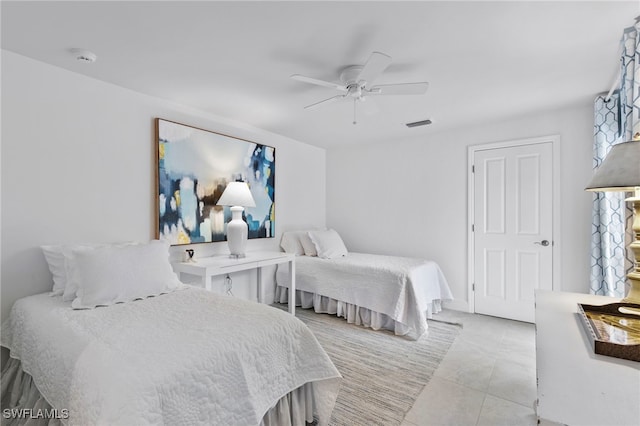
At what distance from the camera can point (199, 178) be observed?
3.15 m

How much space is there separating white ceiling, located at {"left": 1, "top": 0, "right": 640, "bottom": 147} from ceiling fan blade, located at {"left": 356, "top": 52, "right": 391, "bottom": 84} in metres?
0.15

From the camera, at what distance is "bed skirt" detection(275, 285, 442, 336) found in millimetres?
3289

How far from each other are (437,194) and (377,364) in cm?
245

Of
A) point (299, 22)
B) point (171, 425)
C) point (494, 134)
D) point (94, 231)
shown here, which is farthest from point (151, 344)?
point (494, 134)

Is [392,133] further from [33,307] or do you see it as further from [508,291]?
[33,307]

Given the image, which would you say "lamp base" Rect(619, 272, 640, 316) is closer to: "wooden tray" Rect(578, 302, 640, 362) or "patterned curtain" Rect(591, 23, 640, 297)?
"wooden tray" Rect(578, 302, 640, 362)

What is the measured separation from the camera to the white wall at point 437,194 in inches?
126

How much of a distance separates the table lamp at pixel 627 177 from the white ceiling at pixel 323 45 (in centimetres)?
88

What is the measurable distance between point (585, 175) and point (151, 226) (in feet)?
14.5

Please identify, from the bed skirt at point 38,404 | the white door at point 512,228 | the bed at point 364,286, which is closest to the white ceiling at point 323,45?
the white door at point 512,228

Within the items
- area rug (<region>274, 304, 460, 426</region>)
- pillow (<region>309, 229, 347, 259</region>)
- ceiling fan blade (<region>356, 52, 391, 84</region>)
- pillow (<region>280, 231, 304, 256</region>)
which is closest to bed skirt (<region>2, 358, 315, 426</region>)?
area rug (<region>274, 304, 460, 426</region>)

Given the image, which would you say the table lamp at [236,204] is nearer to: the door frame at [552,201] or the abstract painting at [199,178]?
the abstract painting at [199,178]

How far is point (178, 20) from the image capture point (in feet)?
5.68

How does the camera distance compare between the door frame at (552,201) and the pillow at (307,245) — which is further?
the pillow at (307,245)
